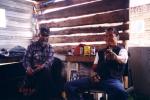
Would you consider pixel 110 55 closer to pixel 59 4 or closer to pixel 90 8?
pixel 90 8

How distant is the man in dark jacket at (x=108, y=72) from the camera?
16.6 ft

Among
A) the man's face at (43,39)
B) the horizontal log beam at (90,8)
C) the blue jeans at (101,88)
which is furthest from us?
the horizontal log beam at (90,8)

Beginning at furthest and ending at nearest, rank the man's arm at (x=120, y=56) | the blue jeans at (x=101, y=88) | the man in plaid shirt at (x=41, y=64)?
1. the man in plaid shirt at (x=41, y=64)
2. the man's arm at (x=120, y=56)
3. the blue jeans at (x=101, y=88)

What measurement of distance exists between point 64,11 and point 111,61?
4051 millimetres

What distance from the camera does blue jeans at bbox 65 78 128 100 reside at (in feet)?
15.7

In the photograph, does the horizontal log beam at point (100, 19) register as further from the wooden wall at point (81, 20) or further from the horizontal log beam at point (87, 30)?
the horizontal log beam at point (87, 30)

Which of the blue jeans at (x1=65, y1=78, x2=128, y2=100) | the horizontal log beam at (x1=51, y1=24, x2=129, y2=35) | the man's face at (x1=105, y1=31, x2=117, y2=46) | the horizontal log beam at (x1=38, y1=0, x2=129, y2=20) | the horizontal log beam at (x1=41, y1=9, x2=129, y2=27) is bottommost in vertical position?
the blue jeans at (x1=65, y1=78, x2=128, y2=100)

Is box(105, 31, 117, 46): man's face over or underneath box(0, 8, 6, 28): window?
underneath

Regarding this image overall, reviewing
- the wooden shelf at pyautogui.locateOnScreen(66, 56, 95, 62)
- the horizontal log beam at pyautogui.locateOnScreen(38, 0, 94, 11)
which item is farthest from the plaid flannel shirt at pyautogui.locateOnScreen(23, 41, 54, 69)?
the horizontal log beam at pyautogui.locateOnScreen(38, 0, 94, 11)

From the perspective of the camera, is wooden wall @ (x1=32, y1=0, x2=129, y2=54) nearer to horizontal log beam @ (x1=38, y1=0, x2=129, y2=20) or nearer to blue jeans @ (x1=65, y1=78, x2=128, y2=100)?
horizontal log beam @ (x1=38, y1=0, x2=129, y2=20)

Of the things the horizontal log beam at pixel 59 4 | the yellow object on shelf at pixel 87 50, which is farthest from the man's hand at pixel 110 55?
the horizontal log beam at pixel 59 4

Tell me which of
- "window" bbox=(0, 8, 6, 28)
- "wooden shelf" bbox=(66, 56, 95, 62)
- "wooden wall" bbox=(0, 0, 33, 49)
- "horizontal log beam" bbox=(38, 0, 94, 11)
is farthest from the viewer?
"wooden wall" bbox=(0, 0, 33, 49)

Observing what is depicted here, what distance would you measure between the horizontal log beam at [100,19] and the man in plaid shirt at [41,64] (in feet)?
6.51

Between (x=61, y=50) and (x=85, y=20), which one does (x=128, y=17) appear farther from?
(x=61, y=50)
